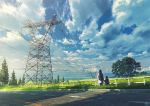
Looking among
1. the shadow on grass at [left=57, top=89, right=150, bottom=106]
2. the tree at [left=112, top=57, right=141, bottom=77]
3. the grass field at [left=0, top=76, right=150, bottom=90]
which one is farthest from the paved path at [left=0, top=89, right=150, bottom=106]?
the tree at [left=112, top=57, right=141, bottom=77]

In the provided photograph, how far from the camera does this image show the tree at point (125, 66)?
144 meters

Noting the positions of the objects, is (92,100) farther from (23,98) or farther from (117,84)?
(117,84)

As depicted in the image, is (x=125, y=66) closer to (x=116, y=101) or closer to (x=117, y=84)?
(x=117, y=84)

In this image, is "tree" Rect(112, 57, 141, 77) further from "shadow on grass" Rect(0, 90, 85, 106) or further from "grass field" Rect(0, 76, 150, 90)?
"shadow on grass" Rect(0, 90, 85, 106)

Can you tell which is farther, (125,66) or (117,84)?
(125,66)

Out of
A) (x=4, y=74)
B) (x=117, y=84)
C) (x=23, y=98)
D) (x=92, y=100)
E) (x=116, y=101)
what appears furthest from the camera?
(x=4, y=74)

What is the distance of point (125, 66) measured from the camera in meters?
152

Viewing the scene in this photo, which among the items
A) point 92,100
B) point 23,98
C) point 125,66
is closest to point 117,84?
point 23,98

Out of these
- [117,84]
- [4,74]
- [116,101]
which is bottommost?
[116,101]

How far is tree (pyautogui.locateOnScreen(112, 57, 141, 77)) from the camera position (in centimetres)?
14360

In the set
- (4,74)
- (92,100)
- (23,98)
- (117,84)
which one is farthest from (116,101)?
(4,74)

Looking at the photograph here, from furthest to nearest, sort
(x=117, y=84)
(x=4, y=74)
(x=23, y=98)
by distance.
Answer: (x=4, y=74) → (x=117, y=84) → (x=23, y=98)

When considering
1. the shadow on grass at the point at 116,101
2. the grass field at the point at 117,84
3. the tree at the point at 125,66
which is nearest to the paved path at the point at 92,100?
the shadow on grass at the point at 116,101

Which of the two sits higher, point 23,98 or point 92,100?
point 23,98
